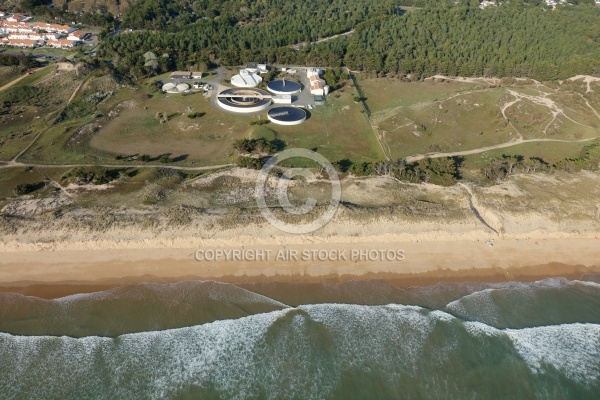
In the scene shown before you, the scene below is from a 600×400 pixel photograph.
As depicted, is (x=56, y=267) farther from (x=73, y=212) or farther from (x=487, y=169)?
(x=487, y=169)

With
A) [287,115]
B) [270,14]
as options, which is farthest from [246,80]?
[270,14]

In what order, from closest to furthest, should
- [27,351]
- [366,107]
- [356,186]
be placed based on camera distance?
[27,351]
[356,186]
[366,107]

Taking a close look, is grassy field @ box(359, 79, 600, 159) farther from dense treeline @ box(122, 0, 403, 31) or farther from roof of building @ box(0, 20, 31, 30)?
roof of building @ box(0, 20, 31, 30)

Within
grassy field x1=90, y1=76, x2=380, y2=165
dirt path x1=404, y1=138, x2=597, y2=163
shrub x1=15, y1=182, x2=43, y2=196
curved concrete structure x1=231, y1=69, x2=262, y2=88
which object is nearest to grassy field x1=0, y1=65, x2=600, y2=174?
grassy field x1=90, y1=76, x2=380, y2=165

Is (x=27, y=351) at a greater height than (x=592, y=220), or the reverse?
(x=27, y=351)

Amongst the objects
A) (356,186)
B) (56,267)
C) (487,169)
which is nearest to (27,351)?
(56,267)

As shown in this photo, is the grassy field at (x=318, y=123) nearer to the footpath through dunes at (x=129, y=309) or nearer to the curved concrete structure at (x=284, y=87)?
the curved concrete structure at (x=284, y=87)
